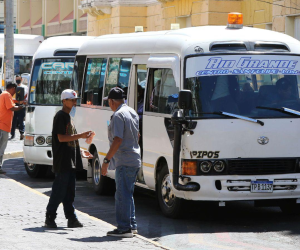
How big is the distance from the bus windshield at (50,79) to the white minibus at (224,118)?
4634 mm

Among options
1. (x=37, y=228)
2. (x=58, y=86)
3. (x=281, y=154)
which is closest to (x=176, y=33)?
(x=281, y=154)

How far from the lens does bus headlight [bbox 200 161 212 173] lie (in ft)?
31.2

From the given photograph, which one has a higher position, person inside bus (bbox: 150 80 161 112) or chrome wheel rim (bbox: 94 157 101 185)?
person inside bus (bbox: 150 80 161 112)

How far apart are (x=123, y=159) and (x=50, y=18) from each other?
39.9 meters

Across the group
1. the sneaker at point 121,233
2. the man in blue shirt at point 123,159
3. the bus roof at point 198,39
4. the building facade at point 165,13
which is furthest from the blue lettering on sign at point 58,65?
the building facade at point 165,13

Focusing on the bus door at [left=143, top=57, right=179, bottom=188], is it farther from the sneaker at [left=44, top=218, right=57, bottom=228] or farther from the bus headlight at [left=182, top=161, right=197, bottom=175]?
the sneaker at [left=44, top=218, right=57, bottom=228]

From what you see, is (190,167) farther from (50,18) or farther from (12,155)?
(50,18)

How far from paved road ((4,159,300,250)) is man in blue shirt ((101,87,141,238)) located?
1.78 ft

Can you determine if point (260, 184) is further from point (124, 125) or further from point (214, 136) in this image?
point (124, 125)

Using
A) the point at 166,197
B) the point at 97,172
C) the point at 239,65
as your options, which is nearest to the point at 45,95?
the point at 97,172

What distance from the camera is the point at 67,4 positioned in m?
44.6

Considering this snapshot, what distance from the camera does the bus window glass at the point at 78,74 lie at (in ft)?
45.0

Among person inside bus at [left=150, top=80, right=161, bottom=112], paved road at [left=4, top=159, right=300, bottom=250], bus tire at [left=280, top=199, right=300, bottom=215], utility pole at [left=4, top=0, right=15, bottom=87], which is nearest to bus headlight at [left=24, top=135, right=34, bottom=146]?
paved road at [left=4, top=159, right=300, bottom=250]

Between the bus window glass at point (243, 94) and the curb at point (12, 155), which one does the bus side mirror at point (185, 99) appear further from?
the curb at point (12, 155)
